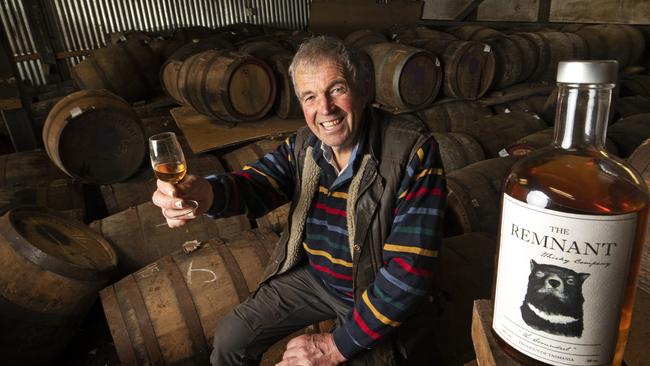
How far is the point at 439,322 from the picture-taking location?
201 cm

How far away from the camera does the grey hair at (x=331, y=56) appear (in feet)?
5.72

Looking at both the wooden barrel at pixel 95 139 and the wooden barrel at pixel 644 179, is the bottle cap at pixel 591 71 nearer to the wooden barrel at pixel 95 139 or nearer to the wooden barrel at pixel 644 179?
the wooden barrel at pixel 644 179

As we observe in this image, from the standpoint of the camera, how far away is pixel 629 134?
12.4ft

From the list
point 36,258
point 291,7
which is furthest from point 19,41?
point 36,258

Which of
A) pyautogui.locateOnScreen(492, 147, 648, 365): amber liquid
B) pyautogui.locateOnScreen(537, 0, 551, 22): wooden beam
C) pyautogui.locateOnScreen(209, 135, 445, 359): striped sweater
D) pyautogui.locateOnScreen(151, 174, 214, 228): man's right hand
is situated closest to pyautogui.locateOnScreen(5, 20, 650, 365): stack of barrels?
pyautogui.locateOnScreen(209, 135, 445, 359): striped sweater

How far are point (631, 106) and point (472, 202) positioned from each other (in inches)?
135

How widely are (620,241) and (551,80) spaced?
6.67m

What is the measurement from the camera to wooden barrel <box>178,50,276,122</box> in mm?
4531

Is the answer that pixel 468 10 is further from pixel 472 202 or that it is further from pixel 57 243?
pixel 57 243

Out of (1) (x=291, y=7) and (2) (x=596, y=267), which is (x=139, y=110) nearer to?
(2) (x=596, y=267)

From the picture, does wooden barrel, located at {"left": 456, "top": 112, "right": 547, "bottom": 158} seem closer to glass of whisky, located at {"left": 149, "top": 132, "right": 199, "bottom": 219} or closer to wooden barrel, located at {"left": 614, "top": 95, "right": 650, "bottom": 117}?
wooden barrel, located at {"left": 614, "top": 95, "right": 650, "bottom": 117}

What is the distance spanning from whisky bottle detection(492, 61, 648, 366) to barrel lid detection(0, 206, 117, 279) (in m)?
2.61

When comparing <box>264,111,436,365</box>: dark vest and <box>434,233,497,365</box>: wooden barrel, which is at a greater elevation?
<box>264,111,436,365</box>: dark vest

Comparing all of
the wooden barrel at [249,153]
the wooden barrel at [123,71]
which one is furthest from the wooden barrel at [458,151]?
the wooden barrel at [123,71]
